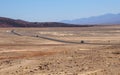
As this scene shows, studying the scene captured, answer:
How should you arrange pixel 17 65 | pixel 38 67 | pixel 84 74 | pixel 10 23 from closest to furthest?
pixel 84 74 → pixel 38 67 → pixel 17 65 → pixel 10 23

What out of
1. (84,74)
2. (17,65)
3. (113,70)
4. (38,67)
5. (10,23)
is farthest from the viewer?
(10,23)

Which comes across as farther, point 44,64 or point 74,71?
point 44,64

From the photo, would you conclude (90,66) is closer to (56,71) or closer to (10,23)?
(56,71)

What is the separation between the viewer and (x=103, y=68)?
14.9 m

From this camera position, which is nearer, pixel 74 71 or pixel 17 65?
pixel 74 71

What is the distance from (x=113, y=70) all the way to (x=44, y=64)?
389cm

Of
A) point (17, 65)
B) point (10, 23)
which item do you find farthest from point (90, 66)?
point (10, 23)

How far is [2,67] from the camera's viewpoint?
52.9 feet

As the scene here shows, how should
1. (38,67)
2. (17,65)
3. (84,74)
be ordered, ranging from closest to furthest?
(84,74), (38,67), (17,65)

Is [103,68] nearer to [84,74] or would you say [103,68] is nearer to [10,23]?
[84,74]

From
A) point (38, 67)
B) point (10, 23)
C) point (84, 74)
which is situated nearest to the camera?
point (84, 74)

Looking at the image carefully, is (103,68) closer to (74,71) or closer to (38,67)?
(74,71)

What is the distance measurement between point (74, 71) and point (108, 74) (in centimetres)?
160

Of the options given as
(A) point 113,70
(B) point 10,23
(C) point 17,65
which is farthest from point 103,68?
(B) point 10,23
